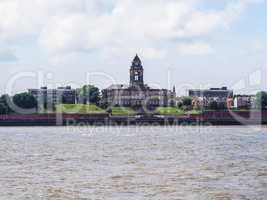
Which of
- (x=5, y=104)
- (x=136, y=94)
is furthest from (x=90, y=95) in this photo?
(x=5, y=104)

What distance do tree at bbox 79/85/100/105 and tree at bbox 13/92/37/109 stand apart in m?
18.3

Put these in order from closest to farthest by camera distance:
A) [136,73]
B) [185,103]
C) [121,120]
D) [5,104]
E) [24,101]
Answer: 1. [121,120]
2. [5,104]
3. [24,101]
4. [136,73]
5. [185,103]

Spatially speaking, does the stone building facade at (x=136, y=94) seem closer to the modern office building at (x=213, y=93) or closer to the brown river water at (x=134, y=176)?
the modern office building at (x=213, y=93)

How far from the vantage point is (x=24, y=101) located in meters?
120

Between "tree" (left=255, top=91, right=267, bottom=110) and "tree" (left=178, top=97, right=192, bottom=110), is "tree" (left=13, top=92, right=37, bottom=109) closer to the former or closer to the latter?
"tree" (left=178, top=97, right=192, bottom=110)

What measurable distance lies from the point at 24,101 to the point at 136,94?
21800mm

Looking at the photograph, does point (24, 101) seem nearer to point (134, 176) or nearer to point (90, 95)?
point (90, 95)

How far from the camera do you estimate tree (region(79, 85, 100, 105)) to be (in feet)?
457

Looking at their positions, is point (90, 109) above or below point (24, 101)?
below

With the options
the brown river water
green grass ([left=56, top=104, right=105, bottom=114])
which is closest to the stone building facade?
green grass ([left=56, top=104, right=105, bottom=114])

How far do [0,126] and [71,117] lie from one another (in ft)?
34.9

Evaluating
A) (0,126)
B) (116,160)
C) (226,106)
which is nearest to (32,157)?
(116,160)

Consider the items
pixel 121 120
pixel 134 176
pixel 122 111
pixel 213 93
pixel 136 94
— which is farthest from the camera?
pixel 213 93

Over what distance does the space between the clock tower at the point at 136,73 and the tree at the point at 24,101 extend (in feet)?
59.2
